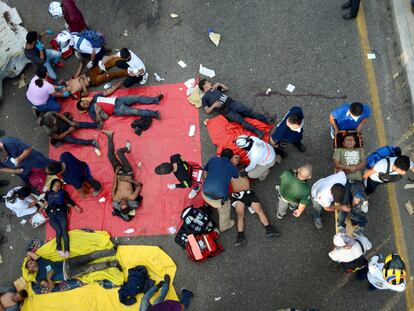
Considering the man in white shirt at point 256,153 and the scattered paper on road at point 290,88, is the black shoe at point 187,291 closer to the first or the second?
the man in white shirt at point 256,153

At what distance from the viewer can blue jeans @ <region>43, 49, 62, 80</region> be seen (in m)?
8.98

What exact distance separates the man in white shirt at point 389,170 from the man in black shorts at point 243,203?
1.90 m

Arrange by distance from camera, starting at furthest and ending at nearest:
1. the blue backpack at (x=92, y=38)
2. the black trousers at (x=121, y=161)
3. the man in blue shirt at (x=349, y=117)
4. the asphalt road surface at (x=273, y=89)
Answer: the blue backpack at (x=92, y=38), the black trousers at (x=121, y=161), the asphalt road surface at (x=273, y=89), the man in blue shirt at (x=349, y=117)

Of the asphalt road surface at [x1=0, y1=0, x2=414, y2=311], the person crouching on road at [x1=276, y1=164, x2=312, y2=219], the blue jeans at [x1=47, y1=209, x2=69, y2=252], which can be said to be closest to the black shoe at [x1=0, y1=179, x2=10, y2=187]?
the asphalt road surface at [x1=0, y1=0, x2=414, y2=311]

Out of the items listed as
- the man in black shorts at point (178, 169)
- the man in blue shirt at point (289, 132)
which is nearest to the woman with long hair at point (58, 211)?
the man in black shorts at point (178, 169)

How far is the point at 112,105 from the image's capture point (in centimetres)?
847

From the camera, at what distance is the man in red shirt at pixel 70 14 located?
8.70 meters

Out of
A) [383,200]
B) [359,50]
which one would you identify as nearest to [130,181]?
[383,200]

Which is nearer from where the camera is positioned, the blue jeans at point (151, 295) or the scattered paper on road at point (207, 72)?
the blue jeans at point (151, 295)

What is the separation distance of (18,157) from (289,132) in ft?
16.9

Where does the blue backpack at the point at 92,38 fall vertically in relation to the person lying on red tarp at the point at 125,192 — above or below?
above

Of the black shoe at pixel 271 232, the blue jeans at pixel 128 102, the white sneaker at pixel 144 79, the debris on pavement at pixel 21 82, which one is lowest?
the black shoe at pixel 271 232

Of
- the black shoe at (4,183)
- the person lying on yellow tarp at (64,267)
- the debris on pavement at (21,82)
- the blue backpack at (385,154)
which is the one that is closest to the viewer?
the blue backpack at (385,154)

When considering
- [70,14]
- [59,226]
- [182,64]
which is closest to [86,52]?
[70,14]
